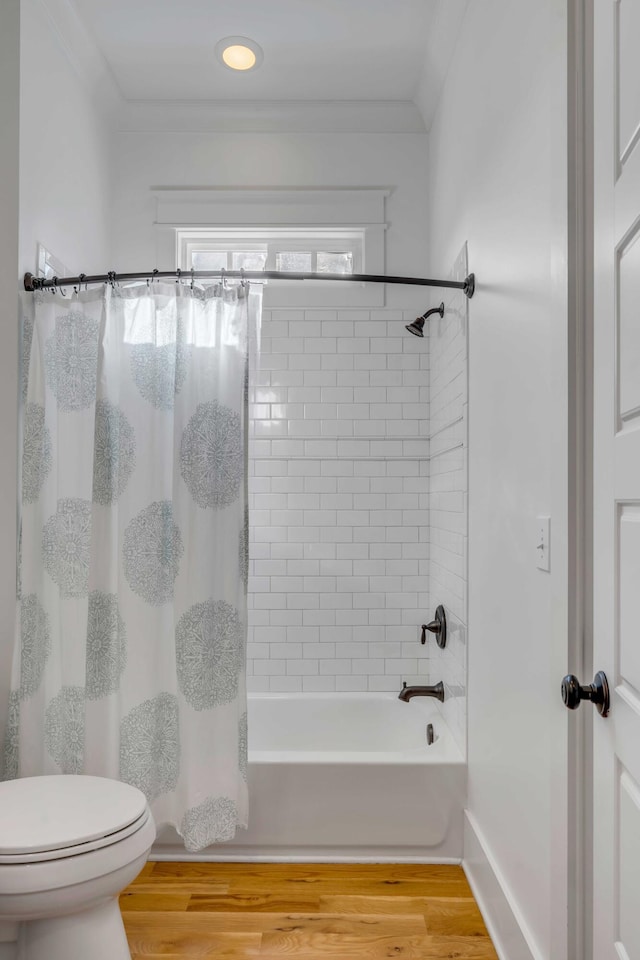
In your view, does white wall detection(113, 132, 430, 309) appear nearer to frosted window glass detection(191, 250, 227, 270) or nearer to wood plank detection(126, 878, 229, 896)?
frosted window glass detection(191, 250, 227, 270)

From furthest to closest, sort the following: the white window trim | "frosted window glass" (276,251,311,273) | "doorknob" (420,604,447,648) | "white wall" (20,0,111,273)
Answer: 1. "frosted window glass" (276,251,311,273)
2. the white window trim
3. "doorknob" (420,604,447,648)
4. "white wall" (20,0,111,273)

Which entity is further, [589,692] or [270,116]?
[270,116]

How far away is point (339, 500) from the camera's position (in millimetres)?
Answer: 3127

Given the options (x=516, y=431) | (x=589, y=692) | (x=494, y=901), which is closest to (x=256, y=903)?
(x=494, y=901)

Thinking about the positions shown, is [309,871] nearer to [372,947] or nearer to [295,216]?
[372,947]

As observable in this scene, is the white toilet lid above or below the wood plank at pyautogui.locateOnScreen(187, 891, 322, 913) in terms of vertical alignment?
above

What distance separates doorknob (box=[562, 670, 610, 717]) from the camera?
3.66 ft

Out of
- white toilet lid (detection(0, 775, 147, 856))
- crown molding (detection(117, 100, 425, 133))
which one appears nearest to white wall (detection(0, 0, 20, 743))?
white toilet lid (detection(0, 775, 147, 856))

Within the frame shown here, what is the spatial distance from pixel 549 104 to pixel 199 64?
185cm

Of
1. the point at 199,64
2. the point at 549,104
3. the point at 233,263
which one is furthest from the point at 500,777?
the point at 199,64

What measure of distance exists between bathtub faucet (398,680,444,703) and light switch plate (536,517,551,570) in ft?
3.90

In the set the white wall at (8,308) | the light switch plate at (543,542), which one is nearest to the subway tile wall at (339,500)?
the white wall at (8,308)

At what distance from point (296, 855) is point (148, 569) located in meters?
1.07

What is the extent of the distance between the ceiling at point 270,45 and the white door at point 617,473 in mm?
1660
